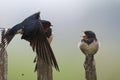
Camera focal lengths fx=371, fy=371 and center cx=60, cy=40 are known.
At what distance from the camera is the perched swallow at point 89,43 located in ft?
21.2

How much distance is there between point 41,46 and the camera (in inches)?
198

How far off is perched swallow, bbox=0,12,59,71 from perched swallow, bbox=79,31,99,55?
3.70ft

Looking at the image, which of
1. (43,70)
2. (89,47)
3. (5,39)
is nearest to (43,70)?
(43,70)

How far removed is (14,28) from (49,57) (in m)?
1.18

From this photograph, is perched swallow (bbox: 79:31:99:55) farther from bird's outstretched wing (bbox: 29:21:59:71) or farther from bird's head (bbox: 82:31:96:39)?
bird's outstretched wing (bbox: 29:21:59:71)

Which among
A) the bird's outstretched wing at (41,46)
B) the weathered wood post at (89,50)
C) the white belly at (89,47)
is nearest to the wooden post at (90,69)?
the weathered wood post at (89,50)

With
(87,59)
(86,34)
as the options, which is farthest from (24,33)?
(86,34)

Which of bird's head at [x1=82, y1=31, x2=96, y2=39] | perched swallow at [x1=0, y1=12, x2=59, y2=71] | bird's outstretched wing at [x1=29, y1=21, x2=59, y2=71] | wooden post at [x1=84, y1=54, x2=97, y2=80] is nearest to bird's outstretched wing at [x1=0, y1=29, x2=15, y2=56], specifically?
perched swallow at [x1=0, y1=12, x2=59, y2=71]

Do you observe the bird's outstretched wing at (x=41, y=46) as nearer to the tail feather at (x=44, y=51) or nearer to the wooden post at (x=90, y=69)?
the tail feather at (x=44, y=51)

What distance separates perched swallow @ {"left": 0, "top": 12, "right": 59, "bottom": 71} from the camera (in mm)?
4730

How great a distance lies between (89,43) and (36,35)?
1.68 metres

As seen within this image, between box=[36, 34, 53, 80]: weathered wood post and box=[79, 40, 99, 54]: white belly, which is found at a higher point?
box=[79, 40, 99, 54]: white belly

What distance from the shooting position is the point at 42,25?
5.46 m

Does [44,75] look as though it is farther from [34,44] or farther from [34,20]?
[34,20]
